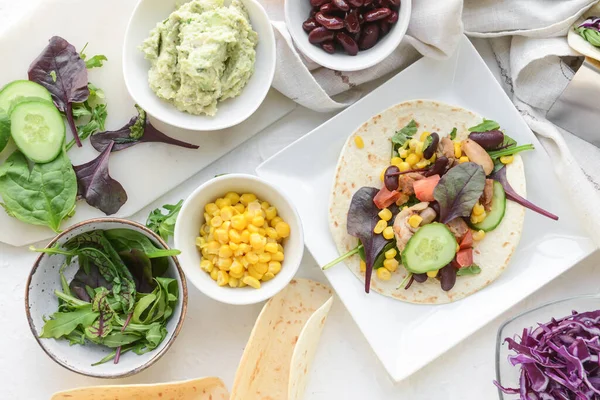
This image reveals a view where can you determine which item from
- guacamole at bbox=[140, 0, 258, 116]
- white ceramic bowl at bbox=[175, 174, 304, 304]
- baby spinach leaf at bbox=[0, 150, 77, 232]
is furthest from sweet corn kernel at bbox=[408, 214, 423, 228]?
baby spinach leaf at bbox=[0, 150, 77, 232]

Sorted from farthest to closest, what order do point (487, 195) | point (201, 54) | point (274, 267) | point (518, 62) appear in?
point (518, 62) → point (487, 195) → point (274, 267) → point (201, 54)

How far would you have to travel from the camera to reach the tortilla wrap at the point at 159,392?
2668mm

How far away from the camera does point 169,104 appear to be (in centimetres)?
284

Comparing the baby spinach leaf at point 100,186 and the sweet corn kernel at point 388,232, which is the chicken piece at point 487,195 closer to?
the sweet corn kernel at point 388,232

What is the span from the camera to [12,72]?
2920 millimetres

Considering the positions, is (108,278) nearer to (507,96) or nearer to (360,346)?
(360,346)

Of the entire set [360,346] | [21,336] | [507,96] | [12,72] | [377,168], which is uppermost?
[12,72]

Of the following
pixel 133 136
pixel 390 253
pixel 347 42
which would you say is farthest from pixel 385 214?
pixel 133 136

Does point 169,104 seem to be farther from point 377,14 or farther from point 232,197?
point 377,14

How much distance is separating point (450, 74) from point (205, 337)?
1600 millimetres

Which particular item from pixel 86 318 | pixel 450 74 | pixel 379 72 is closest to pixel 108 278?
pixel 86 318

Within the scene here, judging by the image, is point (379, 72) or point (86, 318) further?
point (379, 72)

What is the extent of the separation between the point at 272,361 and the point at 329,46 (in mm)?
→ 1342

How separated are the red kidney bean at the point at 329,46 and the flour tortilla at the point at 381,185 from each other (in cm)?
34
